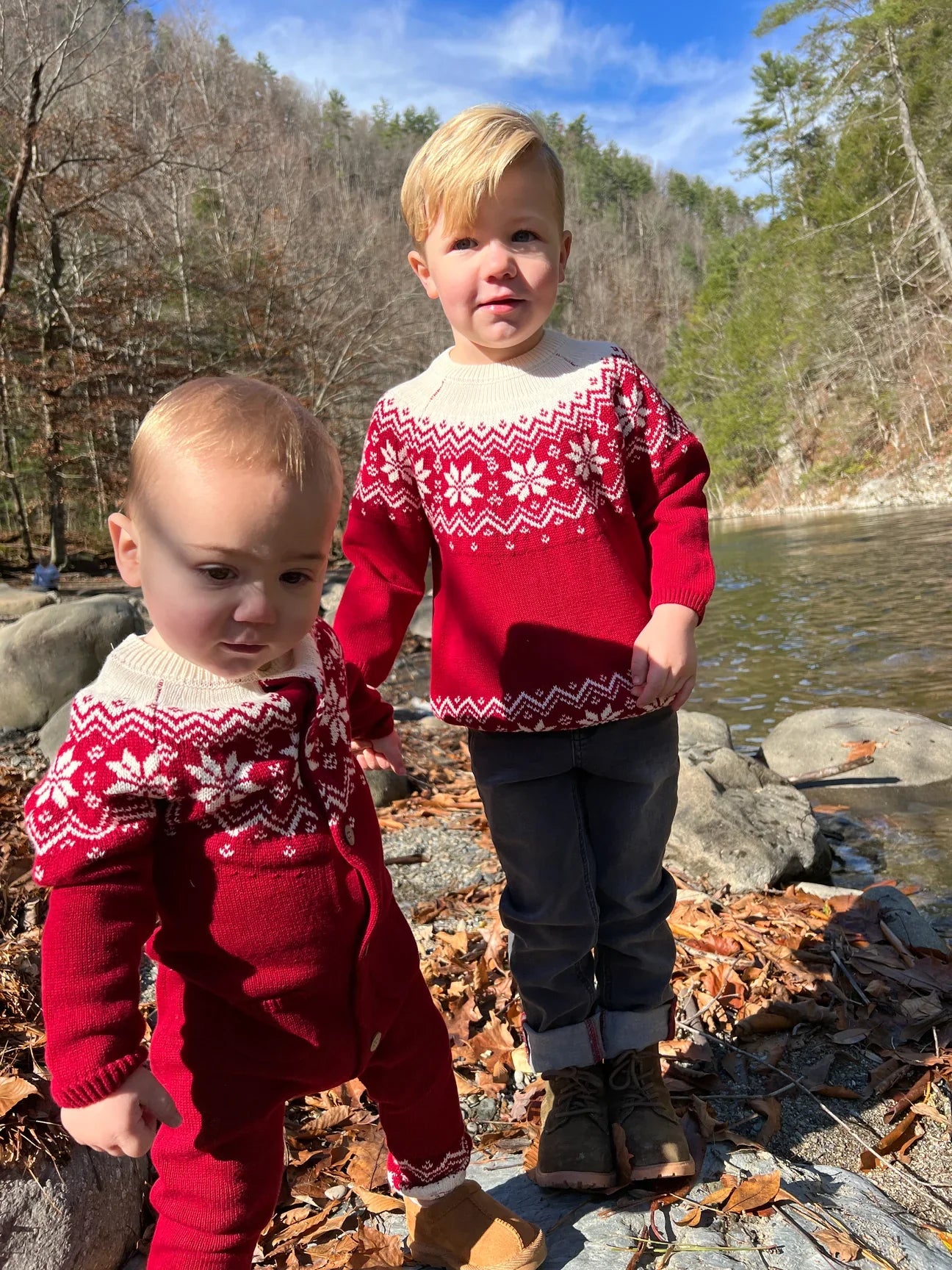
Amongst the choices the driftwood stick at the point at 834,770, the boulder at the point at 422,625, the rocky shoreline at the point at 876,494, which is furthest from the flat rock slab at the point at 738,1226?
the rocky shoreline at the point at 876,494

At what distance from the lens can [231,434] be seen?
136cm

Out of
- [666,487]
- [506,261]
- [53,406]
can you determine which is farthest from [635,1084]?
[53,406]

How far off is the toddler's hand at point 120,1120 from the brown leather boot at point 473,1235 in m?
0.69

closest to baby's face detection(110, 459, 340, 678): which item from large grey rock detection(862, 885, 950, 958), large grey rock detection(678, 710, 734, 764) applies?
large grey rock detection(862, 885, 950, 958)

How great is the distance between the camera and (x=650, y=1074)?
2.10 metres

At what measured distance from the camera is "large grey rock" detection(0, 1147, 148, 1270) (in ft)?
5.81

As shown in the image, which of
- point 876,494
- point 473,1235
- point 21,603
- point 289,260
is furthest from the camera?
point 876,494

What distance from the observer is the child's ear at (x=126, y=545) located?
4.73 feet

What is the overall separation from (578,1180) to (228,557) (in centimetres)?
150

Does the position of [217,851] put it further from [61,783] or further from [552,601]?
[552,601]

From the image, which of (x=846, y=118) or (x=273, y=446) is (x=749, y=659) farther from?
(x=846, y=118)

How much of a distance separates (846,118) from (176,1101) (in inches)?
1262

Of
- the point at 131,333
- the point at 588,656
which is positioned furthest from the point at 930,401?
the point at 588,656

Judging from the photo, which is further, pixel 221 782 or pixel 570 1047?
pixel 570 1047
